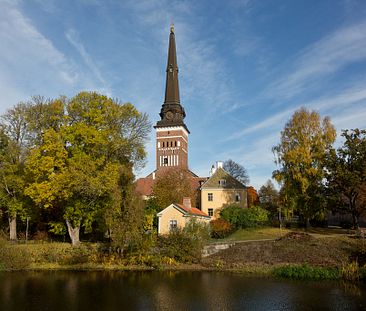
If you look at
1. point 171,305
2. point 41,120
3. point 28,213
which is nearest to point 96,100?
point 41,120

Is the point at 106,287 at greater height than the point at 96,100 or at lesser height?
lesser

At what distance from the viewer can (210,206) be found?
43.3 meters

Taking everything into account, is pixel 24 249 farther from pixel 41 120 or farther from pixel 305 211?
pixel 305 211

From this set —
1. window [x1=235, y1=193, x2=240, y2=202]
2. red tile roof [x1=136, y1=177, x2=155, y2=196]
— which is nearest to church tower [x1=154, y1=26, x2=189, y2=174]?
red tile roof [x1=136, y1=177, x2=155, y2=196]

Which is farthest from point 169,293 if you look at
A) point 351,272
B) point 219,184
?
point 219,184

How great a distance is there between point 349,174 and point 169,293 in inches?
811

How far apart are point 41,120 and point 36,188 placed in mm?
6118

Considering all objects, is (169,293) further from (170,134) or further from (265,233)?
(170,134)

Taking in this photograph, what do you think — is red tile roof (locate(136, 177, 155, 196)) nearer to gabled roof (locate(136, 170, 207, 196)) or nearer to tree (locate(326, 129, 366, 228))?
gabled roof (locate(136, 170, 207, 196))

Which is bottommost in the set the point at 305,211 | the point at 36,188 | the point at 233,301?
the point at 233,301

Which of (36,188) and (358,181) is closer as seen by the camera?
(36,188)

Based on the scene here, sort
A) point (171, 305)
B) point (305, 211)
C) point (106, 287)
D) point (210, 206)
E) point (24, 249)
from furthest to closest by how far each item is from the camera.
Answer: point (210, 206)
point (305, 211)
point (24, 249)
point (106, 287)
point (171, 305)

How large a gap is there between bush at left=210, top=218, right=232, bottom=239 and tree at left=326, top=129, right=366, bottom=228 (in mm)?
9842

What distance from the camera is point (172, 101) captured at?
5716 centimetres
